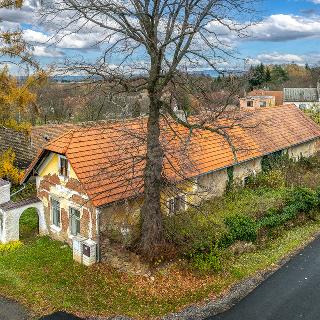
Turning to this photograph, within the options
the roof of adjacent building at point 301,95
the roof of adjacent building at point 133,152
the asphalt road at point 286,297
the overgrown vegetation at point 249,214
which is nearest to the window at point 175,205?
the overgrown vegetation at point 249,214

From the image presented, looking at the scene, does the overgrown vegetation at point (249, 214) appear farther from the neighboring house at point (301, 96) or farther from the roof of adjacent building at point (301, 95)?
the roof of adjacent building at point (301, 95)

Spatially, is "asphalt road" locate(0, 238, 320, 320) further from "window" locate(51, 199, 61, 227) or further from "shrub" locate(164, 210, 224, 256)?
"window" locate(51, 199, 61, 227)

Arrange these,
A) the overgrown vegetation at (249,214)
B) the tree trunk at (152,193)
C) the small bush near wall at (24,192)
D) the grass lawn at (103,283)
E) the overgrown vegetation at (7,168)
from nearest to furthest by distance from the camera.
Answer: the grass lawn at (103,283) < the tree trunk at (152,193) < the overgrown vegetation at (249,214) < the overgrown vegetation at (7,168) < the small bush near wall at (24,192)

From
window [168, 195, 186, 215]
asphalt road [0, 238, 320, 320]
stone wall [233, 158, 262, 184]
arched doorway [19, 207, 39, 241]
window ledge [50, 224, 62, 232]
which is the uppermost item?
stone wall [233, 158, 262, 184]

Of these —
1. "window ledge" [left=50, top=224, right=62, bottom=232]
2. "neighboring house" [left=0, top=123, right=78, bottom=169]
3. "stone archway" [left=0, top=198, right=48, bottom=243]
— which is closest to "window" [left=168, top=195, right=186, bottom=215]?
"window ledge" [left=50, top=224, right=62, bottom=232]

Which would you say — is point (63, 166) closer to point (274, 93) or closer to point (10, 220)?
point (10, 220)

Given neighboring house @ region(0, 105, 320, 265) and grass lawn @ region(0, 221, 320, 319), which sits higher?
neighboring house @ region(0, 105, 320, 265)
